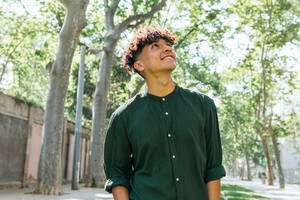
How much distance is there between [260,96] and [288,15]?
8525mm

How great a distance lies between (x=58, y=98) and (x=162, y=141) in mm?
11970

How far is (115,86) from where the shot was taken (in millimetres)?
30422

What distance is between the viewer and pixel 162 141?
8.02ft

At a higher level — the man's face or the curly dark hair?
the curly dark hair

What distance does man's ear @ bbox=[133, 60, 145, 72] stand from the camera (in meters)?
2.82

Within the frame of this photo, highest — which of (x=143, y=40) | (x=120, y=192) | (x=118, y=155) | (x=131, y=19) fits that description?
(x=131, y=19)

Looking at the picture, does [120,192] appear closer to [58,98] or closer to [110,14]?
[58,98]

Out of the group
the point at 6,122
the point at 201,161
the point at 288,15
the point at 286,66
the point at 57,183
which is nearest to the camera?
the point at 201,161

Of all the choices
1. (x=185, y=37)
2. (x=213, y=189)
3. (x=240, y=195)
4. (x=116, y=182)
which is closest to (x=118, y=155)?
(x=116, y=182)

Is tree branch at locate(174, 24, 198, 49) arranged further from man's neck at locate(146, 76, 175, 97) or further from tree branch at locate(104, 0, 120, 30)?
man's neck at locate(146, 76, 175, 97)

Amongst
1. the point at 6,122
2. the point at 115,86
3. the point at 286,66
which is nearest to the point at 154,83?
the point at 6,122

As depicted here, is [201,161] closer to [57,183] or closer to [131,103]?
[131,103]

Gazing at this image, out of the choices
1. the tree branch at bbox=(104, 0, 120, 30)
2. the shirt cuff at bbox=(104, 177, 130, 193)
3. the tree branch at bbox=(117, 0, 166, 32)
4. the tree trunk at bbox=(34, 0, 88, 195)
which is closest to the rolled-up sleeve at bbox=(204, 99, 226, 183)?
the shirt cuff at bbox=(104, 177, 130, 193)

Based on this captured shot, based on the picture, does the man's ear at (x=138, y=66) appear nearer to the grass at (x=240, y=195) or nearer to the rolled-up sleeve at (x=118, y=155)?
the rolled-up sleeve at (x=118, y=155)
